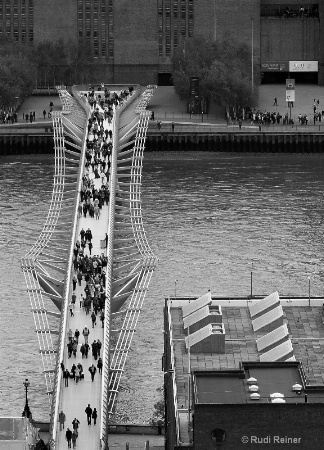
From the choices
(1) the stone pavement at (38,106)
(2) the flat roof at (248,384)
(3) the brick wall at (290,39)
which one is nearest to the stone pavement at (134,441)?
(2) the flat roof at (248,384)

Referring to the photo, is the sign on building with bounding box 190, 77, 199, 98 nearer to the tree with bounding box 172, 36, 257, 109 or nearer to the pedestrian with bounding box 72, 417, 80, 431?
the tree with bounding box 172, 36, 257, 109

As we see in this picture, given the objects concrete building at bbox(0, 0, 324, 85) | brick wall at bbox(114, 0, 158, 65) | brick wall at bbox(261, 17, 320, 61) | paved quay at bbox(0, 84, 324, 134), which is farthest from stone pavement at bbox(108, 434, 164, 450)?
brick wall at bbox(114, 0, 158, 65)

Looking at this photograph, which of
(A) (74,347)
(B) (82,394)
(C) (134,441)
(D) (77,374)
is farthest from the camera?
(A) (74,347)

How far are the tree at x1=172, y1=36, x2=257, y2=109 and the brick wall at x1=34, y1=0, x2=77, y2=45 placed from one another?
21.9 ft

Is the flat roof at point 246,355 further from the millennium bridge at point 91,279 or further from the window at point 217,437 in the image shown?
the millennium bridge at point 91,279

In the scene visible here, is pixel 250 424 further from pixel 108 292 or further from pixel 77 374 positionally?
pixel 108 292

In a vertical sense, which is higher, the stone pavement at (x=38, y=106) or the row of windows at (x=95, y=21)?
the row of windows at (x=95, y=21)

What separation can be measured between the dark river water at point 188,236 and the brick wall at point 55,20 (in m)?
17.1

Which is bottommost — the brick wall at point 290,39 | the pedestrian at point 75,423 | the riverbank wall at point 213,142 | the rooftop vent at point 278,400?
the pedestrian at point 75,423

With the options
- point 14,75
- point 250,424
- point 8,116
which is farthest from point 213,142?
point 250,424

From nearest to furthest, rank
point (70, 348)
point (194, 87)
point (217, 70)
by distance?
point (70, 348)
point (217, 70)
point (194, 87)

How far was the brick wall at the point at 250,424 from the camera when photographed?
34031 millimetres

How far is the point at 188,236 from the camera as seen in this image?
69312 mm

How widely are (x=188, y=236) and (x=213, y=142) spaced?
26.5 m
